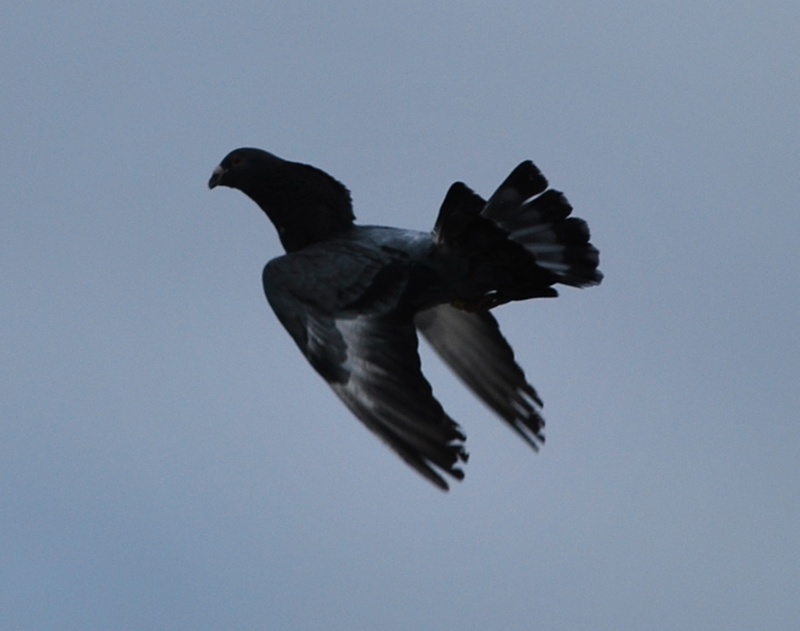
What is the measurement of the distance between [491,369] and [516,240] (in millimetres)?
1557

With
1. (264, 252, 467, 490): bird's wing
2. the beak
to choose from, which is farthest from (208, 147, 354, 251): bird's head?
(264, 252, 467, 490): bird's wing

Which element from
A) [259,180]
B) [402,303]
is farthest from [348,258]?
[259,180]

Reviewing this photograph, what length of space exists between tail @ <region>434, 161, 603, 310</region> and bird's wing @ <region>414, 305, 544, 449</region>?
1.08 metres

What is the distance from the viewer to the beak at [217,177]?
18.9m

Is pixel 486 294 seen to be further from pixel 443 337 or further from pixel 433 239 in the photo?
pixel 443 337

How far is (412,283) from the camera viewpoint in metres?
16.7

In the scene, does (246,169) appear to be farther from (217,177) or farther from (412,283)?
(412,283)

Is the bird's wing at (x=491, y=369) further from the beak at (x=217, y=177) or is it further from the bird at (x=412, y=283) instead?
the beak at (x=217, y=177)

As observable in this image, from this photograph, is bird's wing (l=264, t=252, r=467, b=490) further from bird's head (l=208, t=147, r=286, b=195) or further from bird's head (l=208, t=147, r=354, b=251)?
bird's head (l=208, t=147, r=286, b=195)

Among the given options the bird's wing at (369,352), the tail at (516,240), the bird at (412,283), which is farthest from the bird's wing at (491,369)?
the bird's wing at (369,352)

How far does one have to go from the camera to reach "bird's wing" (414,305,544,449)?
60.3 ft

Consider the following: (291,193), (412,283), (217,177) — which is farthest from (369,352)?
(217,177)

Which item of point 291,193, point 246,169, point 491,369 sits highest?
point 246,169

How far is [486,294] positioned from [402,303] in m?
0.67
